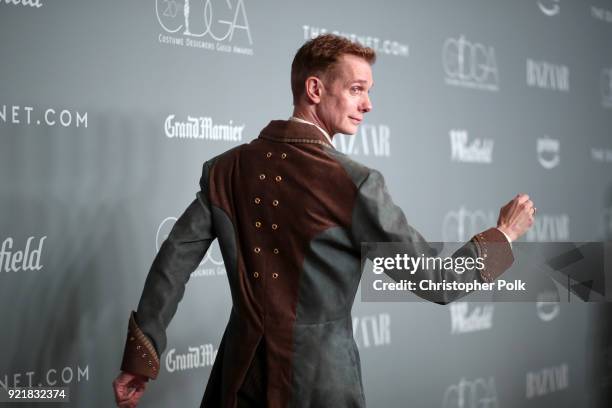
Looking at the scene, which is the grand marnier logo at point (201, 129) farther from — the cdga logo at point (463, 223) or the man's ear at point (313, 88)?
the cdga logo at point (463, 223)

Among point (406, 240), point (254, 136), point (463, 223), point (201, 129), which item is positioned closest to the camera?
point (406, 240)

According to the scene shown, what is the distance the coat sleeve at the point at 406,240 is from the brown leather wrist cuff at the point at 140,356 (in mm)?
595

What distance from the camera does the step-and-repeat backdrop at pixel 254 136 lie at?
260 centimetres

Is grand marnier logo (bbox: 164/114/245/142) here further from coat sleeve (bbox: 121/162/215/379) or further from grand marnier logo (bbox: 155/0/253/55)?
coat sleeve (bbox: 121/162/215/379)

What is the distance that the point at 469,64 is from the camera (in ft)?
14.3

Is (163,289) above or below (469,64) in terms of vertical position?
below

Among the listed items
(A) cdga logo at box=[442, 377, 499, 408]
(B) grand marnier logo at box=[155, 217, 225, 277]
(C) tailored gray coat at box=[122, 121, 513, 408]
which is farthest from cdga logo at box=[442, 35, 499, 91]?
(C) tailored gray coat at box=[122, 121, 513, 408]

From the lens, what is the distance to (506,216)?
6.49 ft

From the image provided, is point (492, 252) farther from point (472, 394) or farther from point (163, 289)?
point (472, 394)

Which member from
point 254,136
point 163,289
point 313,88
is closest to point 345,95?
point 313,88

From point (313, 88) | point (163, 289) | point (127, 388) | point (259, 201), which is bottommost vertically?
point (127, 388)

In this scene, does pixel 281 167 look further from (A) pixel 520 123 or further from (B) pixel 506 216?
(A) pixel 520 123

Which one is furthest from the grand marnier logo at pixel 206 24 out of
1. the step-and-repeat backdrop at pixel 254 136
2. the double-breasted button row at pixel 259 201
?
the double-breasted button row at pixel 259 201

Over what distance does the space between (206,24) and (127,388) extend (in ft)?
5.19
